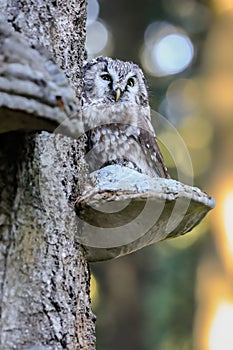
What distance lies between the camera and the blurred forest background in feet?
16.3

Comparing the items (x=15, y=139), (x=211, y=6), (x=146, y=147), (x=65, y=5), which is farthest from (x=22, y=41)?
(x=211, y=6)

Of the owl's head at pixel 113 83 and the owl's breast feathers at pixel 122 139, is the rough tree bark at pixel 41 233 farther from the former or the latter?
the owl's head at pixel 113 83

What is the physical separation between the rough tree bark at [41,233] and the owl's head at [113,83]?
956 mm

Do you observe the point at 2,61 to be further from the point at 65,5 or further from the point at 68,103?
the point at 65,5

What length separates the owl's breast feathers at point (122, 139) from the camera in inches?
72.5

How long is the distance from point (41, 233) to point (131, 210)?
0.58ft

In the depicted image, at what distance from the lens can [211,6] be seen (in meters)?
5.98

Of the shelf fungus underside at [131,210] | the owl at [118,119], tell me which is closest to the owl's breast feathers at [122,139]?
the owl at [118,119]

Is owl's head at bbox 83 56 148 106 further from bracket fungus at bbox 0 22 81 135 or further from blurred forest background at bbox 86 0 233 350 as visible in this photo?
blurred forest background at bbox 86 0 233 350

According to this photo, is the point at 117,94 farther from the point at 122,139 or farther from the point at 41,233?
the point at 41,233

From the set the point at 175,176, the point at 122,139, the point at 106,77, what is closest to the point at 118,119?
the point at 122,139

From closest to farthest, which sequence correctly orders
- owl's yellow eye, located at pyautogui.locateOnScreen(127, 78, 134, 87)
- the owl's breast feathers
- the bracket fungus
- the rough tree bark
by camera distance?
1. the bracket fungus
2. the rough tree bark
3. the owl's breast feathers
4. owl's yellow eye, located at pyautogui.locateOnScreen(127, 78, 134, 87)

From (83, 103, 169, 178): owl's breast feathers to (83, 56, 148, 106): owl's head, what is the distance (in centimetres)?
8

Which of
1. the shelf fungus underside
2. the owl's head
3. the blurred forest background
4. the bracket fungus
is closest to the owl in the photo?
the owl's head
